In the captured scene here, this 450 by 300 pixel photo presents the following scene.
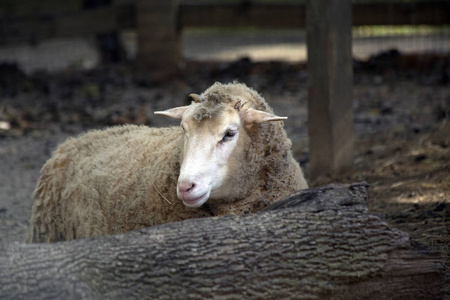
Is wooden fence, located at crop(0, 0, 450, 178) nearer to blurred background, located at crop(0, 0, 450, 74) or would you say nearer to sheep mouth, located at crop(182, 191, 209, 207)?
blurred background, located at crop(0, 0, 450, 74)

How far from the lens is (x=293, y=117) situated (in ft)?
25.4

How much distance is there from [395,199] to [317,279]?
2.25 m

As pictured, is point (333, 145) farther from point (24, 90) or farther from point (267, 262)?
point (24, 90)

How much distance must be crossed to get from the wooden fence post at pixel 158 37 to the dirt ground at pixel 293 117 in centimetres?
29

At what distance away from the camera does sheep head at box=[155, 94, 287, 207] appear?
3.19 m

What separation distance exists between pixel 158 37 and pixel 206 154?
23.5 ft

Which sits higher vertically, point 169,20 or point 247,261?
point 169,20

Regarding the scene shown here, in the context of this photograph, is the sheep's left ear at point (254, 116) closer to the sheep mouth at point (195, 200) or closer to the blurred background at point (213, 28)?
the sheep mouth at point (195, 200)

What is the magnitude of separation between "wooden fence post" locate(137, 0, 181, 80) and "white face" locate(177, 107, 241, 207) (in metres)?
6.80

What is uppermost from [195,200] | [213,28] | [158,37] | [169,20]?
[169,20]

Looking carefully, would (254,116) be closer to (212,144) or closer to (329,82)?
(212,144)

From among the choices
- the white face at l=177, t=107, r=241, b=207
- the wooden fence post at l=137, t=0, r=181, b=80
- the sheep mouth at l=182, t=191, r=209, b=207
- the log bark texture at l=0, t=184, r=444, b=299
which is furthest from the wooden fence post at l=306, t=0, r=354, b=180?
the wooden fence post at l=137, t=0, r=181, b=80

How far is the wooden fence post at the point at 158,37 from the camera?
10.0 m

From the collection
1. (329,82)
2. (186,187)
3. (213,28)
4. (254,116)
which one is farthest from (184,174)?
(213,28)
